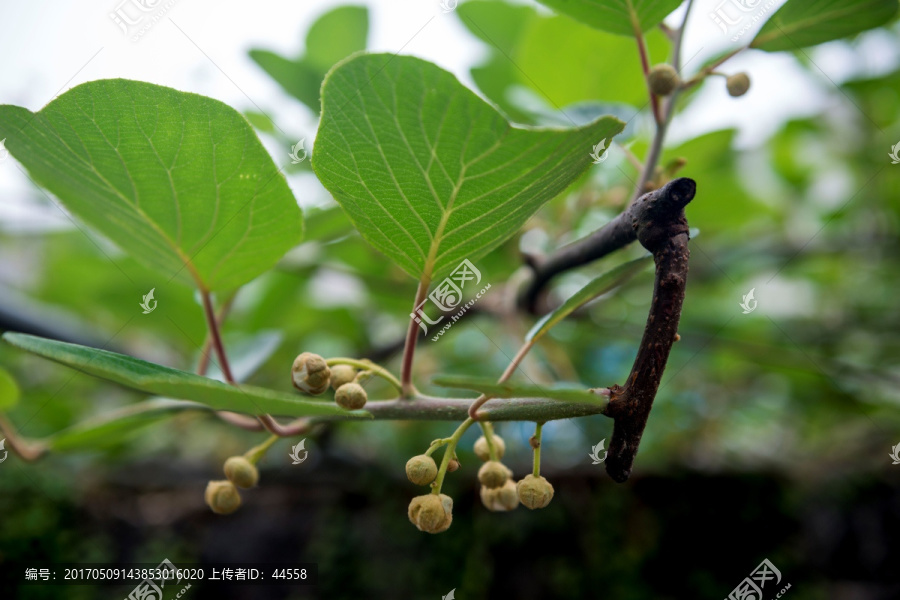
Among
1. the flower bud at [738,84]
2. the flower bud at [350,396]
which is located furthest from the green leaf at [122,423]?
the flower bud at [738,84]

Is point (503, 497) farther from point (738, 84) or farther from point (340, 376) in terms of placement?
point (738, 84)

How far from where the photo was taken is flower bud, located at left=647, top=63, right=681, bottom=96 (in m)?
0.56

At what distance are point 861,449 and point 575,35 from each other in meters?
1.54

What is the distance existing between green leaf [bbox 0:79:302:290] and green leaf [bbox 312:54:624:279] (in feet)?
0.35

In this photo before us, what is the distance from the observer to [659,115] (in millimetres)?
617

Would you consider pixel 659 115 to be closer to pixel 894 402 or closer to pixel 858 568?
pixel 894 402

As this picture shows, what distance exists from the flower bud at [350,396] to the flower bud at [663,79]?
0.42 metres

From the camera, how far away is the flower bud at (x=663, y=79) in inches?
21.9

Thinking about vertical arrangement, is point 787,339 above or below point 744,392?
above

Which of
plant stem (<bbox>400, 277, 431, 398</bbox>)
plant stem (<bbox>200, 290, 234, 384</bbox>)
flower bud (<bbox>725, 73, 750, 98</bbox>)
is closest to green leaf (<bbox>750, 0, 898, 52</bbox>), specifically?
flower bud (<bbox>725, 73, 750, 98</bbox>)

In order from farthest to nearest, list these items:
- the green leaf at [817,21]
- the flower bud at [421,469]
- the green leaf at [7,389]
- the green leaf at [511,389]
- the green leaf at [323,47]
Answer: the green leaf at [323,47], the green leaf at [7,389], the green leaf at [817,21], the flower bud at [421,469], the green leaf at [511,389]

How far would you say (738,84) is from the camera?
1.98ft

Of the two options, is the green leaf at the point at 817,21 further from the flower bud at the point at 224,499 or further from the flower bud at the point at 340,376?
the flower bud at the point at 224,499

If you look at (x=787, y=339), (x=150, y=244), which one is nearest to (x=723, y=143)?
(x=150, y=244)
